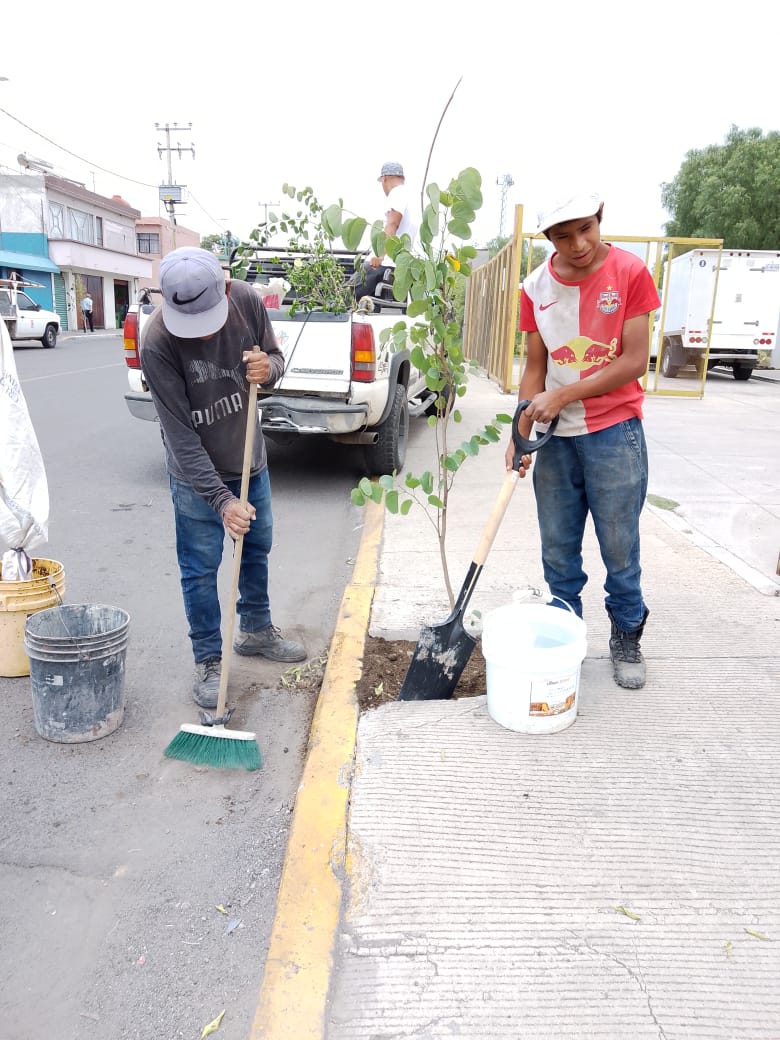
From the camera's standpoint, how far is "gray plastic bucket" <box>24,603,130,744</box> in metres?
3.05

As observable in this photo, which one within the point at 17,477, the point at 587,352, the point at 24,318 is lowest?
the point at 17,477

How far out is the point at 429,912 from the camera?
2.18 metres

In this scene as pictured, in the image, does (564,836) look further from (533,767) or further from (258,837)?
(258,837)

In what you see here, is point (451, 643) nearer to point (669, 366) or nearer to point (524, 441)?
point (524, 441)

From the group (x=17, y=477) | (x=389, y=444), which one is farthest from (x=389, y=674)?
(x=389, y=444)

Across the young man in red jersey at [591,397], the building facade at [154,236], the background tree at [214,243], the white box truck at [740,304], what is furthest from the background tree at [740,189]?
the building facade at [154,236]

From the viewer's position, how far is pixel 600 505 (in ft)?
10.4

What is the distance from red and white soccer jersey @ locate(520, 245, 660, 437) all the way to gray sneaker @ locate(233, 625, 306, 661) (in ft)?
5.44

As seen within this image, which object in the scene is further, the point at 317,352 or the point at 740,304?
the point at 740,304

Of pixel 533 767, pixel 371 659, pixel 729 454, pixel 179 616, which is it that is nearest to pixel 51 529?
pixel 179 616

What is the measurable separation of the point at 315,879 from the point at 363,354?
4705 mm

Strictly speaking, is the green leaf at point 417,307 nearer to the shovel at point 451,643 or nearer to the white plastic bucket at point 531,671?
the shovel at point 451,643

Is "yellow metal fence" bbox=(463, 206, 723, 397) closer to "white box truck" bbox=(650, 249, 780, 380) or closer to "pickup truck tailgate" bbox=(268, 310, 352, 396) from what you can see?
"white box truck" bbox=(650, 249, 780, 380)

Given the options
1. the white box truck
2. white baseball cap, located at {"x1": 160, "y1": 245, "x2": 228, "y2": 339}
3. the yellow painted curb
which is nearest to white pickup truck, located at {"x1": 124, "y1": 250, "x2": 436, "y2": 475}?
the yellow painted curb
